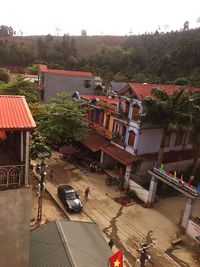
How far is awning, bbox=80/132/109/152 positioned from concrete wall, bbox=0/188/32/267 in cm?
2186

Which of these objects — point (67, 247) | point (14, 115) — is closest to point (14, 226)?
point (14, 115)

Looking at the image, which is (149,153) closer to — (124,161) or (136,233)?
(124,161)

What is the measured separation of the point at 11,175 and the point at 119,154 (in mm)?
19898

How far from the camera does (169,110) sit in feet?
86.0

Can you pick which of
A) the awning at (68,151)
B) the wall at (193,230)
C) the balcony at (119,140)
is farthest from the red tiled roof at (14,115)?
the awning at (68,151)

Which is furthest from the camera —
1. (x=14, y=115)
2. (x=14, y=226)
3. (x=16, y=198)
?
(x=14, y=115)

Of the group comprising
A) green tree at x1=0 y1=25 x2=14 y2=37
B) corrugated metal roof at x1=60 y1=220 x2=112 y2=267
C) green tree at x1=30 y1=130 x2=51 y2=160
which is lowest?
corrugated metal roof at x1=60 y1=220 x2=112 y2=267

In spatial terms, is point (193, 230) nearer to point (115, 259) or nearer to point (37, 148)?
point (115, 259)

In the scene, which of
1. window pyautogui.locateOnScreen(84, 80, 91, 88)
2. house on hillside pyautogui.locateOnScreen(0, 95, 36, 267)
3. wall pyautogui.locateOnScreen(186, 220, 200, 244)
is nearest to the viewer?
house on hillside pyautogui.locateOnScreen(0, 95, 36, 267)

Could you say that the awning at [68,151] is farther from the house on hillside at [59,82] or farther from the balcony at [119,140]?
the house on hillside at [59,82]

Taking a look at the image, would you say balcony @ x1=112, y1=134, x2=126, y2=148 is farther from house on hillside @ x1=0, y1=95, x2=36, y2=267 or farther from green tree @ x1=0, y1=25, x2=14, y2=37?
green tree @ x1=0, y1=25, x2=14, y2=37

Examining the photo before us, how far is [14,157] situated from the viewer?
13.3 m

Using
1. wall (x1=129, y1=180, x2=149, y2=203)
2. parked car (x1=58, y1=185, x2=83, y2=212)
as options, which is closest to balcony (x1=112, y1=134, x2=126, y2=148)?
wall (x1=129, y1=180, x2=149, y2=203)

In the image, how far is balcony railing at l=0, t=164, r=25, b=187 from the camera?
36.7 ft
